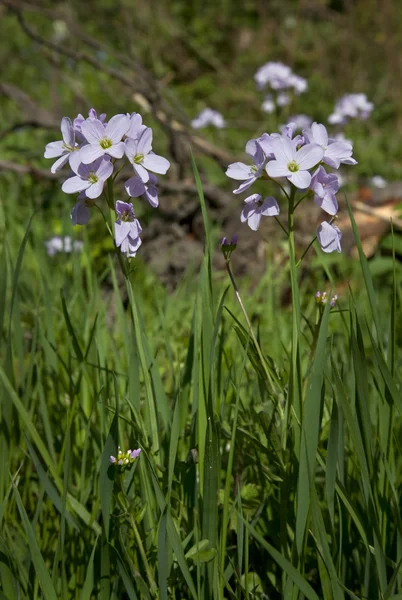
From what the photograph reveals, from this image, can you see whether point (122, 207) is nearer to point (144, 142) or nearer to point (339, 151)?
point (144, 142)

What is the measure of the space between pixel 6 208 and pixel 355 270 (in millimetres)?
1669

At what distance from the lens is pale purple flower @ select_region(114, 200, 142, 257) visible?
105 centimetres

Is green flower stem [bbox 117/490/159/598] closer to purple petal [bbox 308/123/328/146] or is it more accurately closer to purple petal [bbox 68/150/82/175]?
purple petal [bbox 68/150/82/175]

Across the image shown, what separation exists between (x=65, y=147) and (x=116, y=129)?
0.12 metres

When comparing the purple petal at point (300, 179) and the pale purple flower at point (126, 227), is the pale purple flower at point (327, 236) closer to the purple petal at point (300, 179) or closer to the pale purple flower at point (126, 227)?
the purple petal at point (300, 179)

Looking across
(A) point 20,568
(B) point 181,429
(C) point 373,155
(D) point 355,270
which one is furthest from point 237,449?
(C) point 373,155

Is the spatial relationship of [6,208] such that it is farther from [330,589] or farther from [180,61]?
[180,61]

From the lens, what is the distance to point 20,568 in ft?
3.81

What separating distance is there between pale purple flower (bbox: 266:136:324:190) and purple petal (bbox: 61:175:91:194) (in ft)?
0.89

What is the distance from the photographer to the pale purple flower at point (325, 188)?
3.48ft

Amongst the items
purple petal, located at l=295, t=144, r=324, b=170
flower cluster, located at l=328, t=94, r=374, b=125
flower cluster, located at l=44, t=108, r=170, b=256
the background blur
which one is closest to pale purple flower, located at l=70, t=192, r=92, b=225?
flower cluster, located at l=44, t=108, r=170, b=256

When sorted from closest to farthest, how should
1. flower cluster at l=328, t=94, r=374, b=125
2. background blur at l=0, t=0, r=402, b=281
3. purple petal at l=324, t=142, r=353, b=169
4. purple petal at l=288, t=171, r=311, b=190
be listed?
purple petal at l=288, t=171, r=311, b=190, purple petal at l=324, t=142, r=353, b=169, background blur at l=0, t=0, r=402, b=281, flower cluster at l=328, t=94, r=374, b=125

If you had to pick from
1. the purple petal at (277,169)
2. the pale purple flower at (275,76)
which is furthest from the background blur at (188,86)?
the purple petal at (277,169)

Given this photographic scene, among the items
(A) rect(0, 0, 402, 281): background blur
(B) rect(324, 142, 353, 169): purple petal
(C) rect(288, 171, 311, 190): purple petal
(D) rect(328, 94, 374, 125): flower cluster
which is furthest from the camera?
(D) rect(328, 94, 374, 125): flower cluster
